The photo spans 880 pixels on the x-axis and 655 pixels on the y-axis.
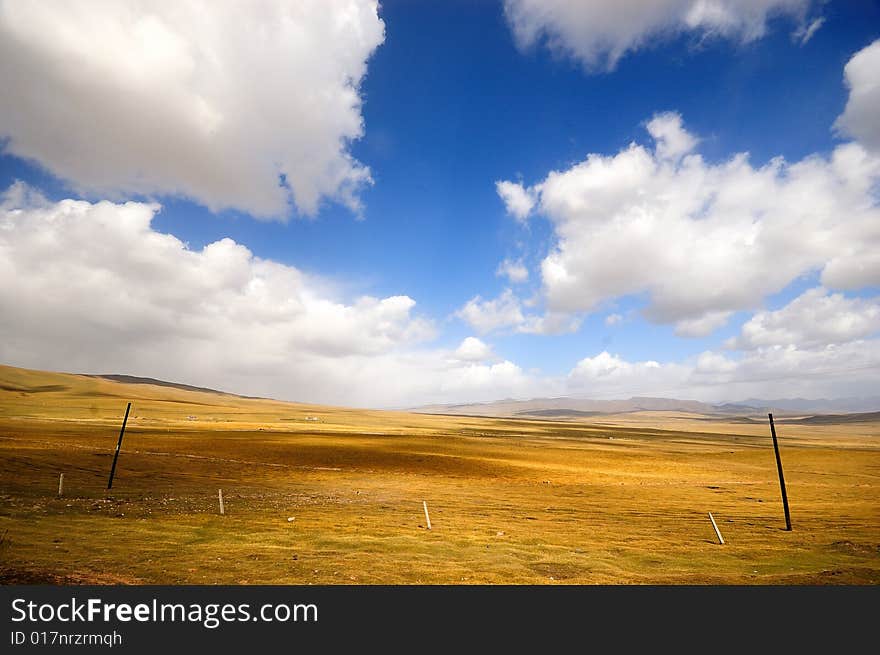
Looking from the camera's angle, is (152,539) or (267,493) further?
(267,493)

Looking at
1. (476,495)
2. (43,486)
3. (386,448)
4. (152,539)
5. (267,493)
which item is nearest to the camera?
(152,539)

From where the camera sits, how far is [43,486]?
31.4 meters

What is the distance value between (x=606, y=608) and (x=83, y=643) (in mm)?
12435

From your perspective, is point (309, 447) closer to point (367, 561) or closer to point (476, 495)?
point (476, 495)

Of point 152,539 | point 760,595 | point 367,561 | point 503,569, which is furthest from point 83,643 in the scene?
point 760,595

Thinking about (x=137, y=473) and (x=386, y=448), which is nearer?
(x=137, y=473)

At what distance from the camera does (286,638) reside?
1018cm

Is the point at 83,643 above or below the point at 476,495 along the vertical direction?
above

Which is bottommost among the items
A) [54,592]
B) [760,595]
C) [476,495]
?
[476,495]

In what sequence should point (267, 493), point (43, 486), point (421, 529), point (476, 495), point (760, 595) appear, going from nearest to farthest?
point (760, 595)
point (421, 529)
point (43, 486)
point (267, 493)
point (476, 495)

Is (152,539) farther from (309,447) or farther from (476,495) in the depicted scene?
(309,447)

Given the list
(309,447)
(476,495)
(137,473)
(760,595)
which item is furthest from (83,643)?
(309,447)

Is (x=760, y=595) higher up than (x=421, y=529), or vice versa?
(x=760, y=595)

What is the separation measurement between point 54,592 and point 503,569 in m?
15.0
